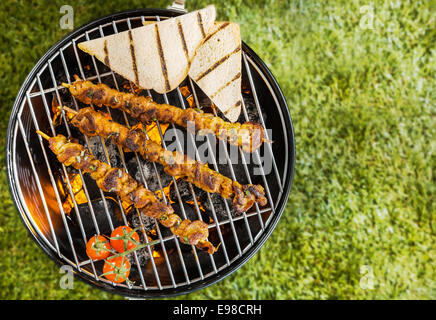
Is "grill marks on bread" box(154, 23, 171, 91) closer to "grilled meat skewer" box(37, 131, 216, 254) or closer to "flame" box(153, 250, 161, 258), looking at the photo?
"grilled meat skewer" box(37, 131, 216, 254)

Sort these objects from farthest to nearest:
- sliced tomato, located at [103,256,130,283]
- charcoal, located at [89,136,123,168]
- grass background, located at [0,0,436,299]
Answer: grass background, located at [0,0,436,299] → charcoal, located at [89,136,123,168] → sliced tomato, located at [103,256,130,283]

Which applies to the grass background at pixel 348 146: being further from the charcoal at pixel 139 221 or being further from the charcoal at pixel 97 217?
the charcoal at pixel 97 217

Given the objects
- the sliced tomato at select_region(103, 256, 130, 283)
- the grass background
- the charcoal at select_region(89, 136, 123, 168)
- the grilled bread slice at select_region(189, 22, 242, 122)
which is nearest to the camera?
the sliced tomato at select_region(103, 256, 130, 283)

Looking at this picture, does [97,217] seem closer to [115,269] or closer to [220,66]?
[115,269]

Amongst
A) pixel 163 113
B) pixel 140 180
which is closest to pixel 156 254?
pixel 140 180

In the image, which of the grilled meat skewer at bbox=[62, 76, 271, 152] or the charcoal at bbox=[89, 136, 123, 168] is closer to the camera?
the grilled meat skewer at bbox=[62, 76, 271, 152]

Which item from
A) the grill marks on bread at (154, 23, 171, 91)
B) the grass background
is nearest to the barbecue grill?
the grill marks on bread at (154, 23, 171, 91)
